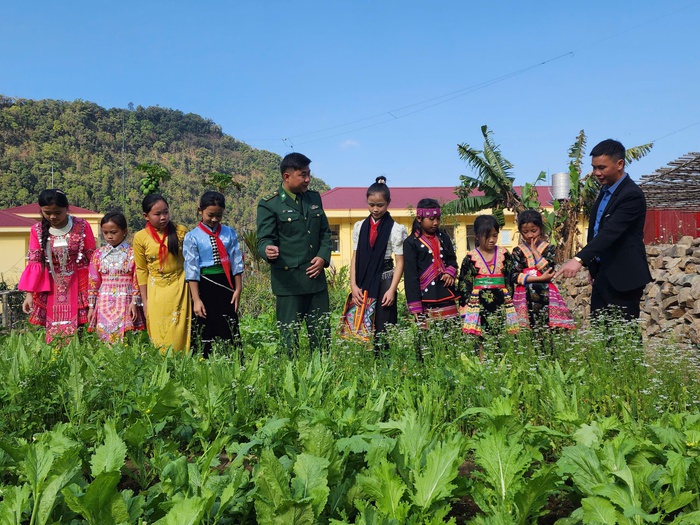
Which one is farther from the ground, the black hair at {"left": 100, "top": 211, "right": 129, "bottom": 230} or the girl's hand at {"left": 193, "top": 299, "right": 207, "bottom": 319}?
the black hair at {"left": 100, "top": 211, "right": 129, "bottom": 230}

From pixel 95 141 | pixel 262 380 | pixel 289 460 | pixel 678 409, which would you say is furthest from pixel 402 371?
pixel 95 141

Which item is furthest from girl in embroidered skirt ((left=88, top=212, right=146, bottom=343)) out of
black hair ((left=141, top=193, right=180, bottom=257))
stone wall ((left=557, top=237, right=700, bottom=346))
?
stone wall ((left=557, top=237, right=700, bottom=346))

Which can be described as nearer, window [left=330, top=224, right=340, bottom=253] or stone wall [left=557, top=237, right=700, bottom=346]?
stone wall [left=557, top=237, right=700, bottom=346]

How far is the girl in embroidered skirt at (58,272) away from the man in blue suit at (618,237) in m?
4.30

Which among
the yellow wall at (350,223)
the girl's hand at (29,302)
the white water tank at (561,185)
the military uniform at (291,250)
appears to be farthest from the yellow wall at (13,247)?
the military uniform at (291,250)

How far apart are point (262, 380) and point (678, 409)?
7.28 ft

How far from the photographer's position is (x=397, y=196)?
92.9ft

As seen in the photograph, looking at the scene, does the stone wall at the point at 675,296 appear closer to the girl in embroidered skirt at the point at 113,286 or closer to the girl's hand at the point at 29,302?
the girl in embroidered skirt at the point at 113,286

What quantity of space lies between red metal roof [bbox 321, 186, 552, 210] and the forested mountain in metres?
14.3

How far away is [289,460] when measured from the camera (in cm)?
207

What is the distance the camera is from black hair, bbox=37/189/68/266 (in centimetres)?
525

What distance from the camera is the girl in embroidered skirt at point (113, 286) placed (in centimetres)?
557

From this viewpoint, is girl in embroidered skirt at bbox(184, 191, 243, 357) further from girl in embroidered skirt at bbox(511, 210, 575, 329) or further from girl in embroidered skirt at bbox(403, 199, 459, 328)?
girl in embroidered skirt at bbox(511, 210, 575, 329)

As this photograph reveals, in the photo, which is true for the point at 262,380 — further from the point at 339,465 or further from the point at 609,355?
the point at 609,355
